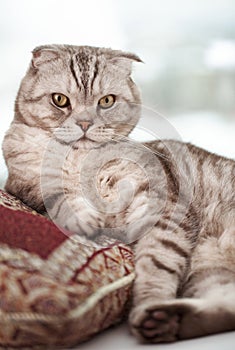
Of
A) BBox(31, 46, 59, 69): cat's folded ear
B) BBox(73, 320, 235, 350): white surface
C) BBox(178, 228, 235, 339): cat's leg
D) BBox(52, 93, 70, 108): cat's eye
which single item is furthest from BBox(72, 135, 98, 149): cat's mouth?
BBox(73, 320, 235, 350): white surface

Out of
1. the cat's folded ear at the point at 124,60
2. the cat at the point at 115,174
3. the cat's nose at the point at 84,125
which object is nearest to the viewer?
the cat at the point at 115,174

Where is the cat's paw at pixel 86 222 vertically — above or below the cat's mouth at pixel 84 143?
below

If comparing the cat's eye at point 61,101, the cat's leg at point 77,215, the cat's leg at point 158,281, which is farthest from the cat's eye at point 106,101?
the cat's leg at point 158,281

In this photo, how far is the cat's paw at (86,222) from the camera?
1.46 m

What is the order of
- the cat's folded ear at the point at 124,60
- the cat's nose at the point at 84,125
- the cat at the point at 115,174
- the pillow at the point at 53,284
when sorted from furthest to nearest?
1. the cat's folded ear at the point at 124,60
2. the cat's nose at the point at 84,125
3. the cat at the point at 115,174
4. the pillow at the point at 53,284

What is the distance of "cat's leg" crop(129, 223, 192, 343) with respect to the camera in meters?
1.10

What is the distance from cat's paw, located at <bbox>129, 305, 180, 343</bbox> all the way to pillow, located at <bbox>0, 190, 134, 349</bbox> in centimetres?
9

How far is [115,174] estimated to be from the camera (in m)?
1.57

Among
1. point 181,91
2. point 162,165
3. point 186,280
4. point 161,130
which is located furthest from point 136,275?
point 181,91

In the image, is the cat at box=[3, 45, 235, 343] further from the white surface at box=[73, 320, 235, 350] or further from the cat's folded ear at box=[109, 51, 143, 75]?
the white surface at box=[73, 320, 235, 350]

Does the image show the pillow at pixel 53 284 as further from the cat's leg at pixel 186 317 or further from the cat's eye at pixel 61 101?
the cat's eye at pixel 61 101

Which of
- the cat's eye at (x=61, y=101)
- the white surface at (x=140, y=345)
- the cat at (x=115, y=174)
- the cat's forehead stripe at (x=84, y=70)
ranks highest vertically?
the cat's forehead stripe at (x=84, y=70)

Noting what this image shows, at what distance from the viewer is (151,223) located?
1.45 meters

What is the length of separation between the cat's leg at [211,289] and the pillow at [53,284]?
6.7 inches
